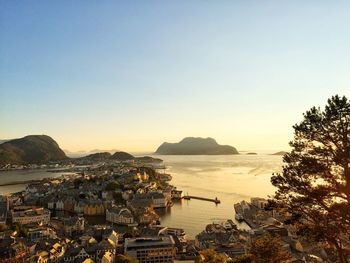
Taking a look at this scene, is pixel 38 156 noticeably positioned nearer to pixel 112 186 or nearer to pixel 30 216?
pixel 112 186

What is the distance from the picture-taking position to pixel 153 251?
1472 cm

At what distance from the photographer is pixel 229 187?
129 ft

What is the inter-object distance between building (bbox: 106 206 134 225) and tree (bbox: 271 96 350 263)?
20570mm

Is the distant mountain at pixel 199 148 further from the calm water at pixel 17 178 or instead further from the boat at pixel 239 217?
the boat at pixel 239 217

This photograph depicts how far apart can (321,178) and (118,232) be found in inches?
665

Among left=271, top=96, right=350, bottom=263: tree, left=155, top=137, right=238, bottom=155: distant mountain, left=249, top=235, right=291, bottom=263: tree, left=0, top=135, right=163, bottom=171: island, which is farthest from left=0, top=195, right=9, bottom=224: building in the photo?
left=155, top=137, right=238, bottom=155: distant mountain

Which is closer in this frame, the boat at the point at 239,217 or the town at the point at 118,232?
the town at the point at 118,232

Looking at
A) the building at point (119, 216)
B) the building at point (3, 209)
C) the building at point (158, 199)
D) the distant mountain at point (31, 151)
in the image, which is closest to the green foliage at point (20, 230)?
the building at point (3, 209)

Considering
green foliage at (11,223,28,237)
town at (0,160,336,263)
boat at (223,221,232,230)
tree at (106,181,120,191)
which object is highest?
tree at (106,181,120,191)

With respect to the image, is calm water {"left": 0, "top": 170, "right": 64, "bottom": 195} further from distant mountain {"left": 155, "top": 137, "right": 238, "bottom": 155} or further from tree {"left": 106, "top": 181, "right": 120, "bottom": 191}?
distant mountain {"left": 155, "top": 137, "right": 238, "bottom": 155}

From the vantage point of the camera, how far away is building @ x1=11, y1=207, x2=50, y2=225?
2381cm

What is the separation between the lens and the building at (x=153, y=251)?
574 inches

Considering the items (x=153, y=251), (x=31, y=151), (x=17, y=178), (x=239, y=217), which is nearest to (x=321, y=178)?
(x=153, y=251)

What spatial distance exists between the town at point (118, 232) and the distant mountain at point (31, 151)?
68907 mm
